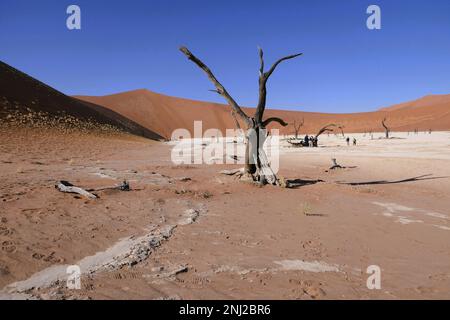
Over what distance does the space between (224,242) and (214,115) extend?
112m

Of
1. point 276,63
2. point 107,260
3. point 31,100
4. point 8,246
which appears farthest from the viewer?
point 31,100

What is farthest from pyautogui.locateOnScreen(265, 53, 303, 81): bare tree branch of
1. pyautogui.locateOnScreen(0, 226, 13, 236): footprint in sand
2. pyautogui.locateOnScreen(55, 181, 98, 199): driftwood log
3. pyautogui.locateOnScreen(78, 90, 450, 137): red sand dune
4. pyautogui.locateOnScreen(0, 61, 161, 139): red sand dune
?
pyautogui.locateOnScreen(78, 90, 450, 137): red sand dune

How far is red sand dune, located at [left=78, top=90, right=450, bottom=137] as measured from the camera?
84.5m

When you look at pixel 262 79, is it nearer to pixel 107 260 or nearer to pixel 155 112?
pixel 107 260

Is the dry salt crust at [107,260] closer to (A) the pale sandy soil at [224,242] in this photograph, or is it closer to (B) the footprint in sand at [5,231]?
(A) the pale sandy soil at [224,242]

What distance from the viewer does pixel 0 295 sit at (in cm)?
368

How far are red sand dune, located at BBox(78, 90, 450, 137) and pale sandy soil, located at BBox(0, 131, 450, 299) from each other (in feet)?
237

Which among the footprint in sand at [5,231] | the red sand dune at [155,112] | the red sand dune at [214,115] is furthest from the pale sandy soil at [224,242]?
the red sand dune at [214,115]

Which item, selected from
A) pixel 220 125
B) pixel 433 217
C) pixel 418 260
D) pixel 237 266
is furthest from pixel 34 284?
pixel 220 125

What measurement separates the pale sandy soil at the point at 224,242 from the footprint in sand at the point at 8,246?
24 millimetres

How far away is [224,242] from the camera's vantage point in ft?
18.5

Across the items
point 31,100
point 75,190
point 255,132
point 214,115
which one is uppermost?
point 214,115

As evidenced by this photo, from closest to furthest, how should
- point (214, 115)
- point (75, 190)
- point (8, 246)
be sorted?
point (8, 246)
point (75, 190)
point (214, 115)

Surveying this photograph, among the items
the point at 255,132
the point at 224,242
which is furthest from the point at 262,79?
the point at 224,242
